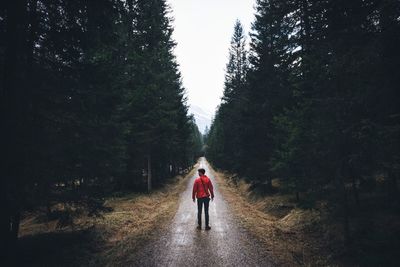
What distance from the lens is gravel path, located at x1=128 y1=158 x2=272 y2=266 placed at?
7.97 metres

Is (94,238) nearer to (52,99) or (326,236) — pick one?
(52,99)

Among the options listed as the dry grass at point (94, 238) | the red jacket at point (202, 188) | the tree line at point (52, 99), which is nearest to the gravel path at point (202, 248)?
the dry grass at point (94, 238)

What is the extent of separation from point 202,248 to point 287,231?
3876mm

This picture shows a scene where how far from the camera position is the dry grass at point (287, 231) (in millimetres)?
8289

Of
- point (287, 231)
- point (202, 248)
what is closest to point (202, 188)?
point (202, 248)

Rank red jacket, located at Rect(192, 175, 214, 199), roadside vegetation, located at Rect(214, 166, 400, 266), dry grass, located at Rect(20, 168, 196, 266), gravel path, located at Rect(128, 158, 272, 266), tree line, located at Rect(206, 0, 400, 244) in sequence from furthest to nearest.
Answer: red jacket, located at Rect(192, 175, 214, 199) < dry grass, located at Rect(20, 168, 196, 266) < gravel path, located at Rect(128, 158, 272, 266) < roadside vegetation, located at Rect(214, 166, 400, 266) < tree line, located at Rect(206, 0, 400, 244)

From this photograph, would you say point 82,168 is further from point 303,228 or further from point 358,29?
point 358,29

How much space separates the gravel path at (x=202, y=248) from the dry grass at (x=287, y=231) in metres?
0.51

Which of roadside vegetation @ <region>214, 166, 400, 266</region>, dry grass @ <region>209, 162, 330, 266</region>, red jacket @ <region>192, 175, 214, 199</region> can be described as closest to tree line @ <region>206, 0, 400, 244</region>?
roadside vegetation @ <region>214, 166, 400, 266</region>

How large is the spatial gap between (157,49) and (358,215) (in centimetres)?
2067

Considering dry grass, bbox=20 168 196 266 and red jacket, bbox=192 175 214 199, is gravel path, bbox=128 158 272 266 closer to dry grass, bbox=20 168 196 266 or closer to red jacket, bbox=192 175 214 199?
dry grass, bbox=20 168 196 266

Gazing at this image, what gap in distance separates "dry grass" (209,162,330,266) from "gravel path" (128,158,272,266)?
0.51m

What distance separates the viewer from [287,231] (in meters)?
11.1

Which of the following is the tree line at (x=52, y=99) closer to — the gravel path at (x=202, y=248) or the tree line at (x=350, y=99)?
the gravel path at (x=202, y=248)
